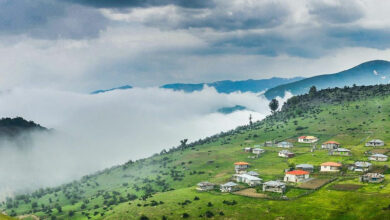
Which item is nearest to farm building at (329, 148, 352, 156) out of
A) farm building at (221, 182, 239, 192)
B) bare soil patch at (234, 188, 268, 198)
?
bare soil patch at (234, 188, 268, 198)

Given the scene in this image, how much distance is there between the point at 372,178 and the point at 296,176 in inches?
980

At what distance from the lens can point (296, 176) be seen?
5719 inches

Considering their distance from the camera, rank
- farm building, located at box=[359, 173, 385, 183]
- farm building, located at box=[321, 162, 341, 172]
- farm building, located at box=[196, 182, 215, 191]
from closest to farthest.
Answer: farm building, located at box=[359, 173, 385, 183], farm building, located at box=[196, 182, 215, 191], farm building, located at box=[321, 162, 341, 172]

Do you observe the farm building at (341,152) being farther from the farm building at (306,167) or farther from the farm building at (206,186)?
the farm building at (206,186)

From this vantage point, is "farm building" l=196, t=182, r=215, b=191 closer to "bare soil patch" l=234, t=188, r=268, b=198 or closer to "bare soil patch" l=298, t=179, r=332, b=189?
"bare soil patch" l=234, t=188, r=268, b=198

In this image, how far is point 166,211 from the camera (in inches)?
5054

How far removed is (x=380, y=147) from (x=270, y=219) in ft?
321

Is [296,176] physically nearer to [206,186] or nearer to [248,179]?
[248,179]

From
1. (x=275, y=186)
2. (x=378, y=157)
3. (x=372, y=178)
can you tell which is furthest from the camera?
(x=378, y=157)

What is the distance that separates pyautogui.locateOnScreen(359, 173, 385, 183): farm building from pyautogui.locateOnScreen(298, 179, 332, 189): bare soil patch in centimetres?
1184

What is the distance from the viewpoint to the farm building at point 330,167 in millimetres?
154500

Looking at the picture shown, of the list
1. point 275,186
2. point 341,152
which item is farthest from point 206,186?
point 341,152

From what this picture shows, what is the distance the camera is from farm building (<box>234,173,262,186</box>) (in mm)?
149625

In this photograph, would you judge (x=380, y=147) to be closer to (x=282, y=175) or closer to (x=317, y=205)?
(x=282, y=175)
